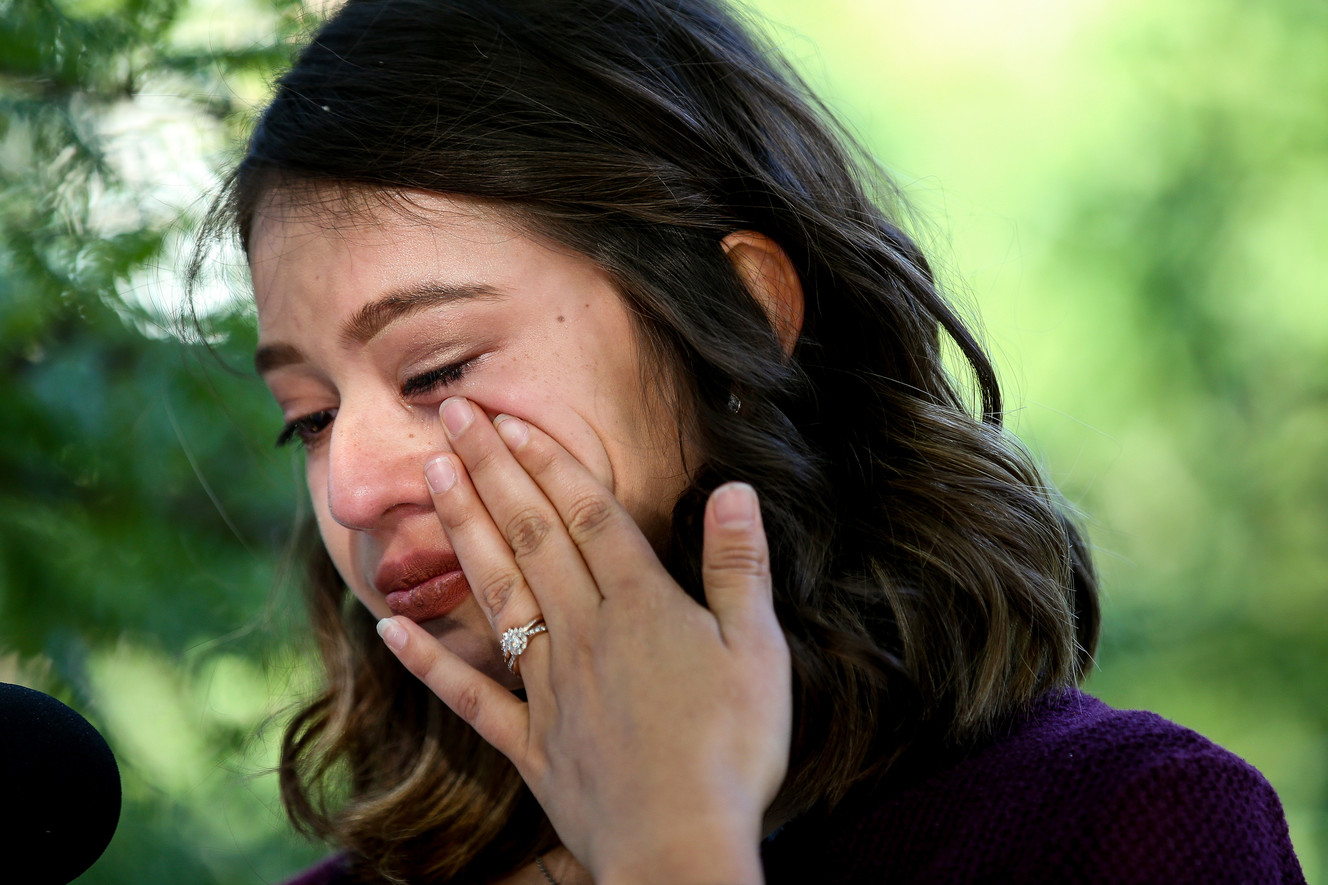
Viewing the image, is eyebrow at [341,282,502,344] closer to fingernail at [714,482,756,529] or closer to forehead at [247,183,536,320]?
forehead at [247,183,536,320]

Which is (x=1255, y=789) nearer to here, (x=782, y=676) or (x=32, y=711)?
(x=782, y=676)

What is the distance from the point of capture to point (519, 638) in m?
1.06

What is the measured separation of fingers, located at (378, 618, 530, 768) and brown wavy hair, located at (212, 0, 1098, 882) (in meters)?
0.23

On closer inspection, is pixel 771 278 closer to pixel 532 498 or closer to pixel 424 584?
pixel 532 498

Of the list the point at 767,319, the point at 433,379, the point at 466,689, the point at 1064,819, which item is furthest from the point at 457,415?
the point at 1064,819

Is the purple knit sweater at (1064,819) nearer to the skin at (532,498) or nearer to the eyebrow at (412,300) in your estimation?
the skin at (532,498)

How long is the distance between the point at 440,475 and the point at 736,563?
1.16 ft

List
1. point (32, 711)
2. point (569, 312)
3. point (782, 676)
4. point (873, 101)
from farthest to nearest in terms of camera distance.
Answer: point (873, 101)
point (569, 312)
point (782, 676)
point (32, 711)

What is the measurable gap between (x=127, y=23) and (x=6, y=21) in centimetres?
16

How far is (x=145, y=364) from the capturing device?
5.43 ft

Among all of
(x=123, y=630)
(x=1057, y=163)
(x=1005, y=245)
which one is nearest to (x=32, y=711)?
(x=123, y=630)

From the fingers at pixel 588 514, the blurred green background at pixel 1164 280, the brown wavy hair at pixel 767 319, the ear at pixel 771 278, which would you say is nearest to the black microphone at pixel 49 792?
the fingers at pixel 588 514

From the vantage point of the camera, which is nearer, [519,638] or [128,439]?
[519,638]

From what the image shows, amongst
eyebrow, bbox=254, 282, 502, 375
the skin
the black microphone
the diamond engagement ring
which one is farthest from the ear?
the black microphone
